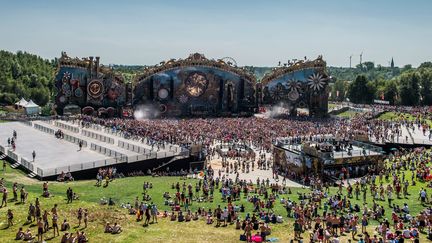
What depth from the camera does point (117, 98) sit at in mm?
73312

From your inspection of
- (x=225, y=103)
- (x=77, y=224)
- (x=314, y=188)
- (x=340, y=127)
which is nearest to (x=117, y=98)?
(x=225, y=103)

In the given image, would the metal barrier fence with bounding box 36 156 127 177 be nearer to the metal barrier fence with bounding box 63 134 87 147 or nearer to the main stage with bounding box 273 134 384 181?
the metal barrier fence with bounding box 63 134 87 147

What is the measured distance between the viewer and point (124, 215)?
24438mm

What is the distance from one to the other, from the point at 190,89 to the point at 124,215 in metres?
53.9

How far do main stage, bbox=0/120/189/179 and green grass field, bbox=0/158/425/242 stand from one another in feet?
5.63

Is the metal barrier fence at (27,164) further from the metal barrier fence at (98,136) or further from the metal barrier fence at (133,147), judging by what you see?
the metal barrier fence at (98,136)

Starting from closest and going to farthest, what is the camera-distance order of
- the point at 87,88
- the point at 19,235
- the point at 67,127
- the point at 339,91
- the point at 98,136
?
the point at 19,235 → the point at 98,136 → the point at 67,127 → the point at 87,88 → the point at 339,91

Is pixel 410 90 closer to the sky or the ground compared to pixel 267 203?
closer to the sky

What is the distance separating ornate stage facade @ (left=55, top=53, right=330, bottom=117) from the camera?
232 feet

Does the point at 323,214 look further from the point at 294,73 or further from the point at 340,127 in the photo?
the point at 294,73

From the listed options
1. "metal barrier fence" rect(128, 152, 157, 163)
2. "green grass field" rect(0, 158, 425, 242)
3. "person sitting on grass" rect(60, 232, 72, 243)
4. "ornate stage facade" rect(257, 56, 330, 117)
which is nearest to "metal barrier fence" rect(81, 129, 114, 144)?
"metal barrier fence" rect(128, 152, 157, 163)

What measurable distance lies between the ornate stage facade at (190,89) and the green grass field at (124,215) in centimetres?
3913

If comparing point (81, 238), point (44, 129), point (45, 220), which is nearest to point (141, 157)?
point (45, 220)

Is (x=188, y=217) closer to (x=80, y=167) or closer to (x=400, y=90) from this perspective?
(x=80, y=167)
